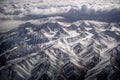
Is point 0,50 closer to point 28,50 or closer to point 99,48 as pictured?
point 28,50

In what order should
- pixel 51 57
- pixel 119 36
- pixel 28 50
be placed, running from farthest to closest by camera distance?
pixel 119 36 < pixel 28 50 < pixel 51 57

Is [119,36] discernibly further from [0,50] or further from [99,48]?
[0,50]

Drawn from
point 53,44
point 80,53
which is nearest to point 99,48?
point 80,53

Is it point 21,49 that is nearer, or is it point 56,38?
point 21,49

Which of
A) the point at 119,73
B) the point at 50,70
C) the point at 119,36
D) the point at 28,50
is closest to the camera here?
the point at 119,73

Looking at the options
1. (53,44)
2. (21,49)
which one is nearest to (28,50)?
(21,49)

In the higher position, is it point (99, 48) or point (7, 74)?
point (7, 74)
